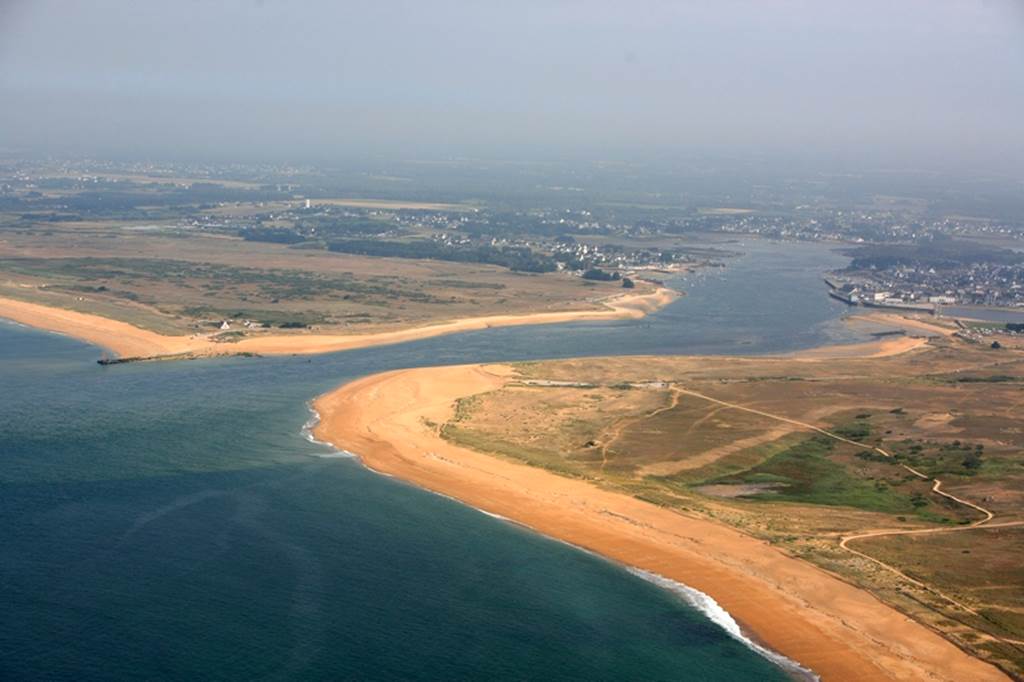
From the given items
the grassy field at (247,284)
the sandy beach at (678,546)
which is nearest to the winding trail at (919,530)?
the sandy beach at (678,546)

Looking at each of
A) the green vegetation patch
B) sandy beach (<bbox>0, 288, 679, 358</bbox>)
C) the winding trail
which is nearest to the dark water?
the winding trail

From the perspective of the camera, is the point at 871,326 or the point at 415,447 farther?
the point at 871,326

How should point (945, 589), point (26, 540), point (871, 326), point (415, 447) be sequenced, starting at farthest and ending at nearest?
point (871, 326)
point (415, 447)
point (26, 540)
point (945, 589)

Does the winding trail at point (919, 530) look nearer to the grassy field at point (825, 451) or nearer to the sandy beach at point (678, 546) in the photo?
the grassy field at point (825, 451)

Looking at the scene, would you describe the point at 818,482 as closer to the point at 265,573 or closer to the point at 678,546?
the point at 678,546

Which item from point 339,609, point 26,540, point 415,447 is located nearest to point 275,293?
point 415,447

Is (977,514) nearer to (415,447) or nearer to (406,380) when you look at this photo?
(415,447)
